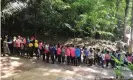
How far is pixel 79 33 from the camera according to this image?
1046 inches

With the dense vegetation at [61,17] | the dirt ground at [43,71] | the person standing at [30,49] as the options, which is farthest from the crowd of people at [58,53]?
the dense vegetation at [61,17]

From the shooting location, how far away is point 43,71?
619 inches

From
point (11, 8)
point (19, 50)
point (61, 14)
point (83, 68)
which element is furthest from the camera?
point (61, 14)

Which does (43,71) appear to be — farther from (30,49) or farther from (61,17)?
(61,17)

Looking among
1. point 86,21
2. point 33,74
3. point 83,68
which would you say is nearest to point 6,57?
point 33,74

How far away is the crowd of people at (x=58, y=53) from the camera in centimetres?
1780

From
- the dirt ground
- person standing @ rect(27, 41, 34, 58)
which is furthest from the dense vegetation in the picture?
the dirt ground

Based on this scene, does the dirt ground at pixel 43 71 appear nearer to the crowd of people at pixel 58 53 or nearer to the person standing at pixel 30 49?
the crowd of people at pixel 58 53

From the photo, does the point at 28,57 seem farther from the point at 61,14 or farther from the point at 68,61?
the point at 61,14

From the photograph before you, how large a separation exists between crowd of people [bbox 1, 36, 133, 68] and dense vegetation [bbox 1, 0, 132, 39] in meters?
4.47

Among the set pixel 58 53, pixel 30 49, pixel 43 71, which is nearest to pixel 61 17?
pixel 30 49

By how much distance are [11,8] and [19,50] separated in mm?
5081

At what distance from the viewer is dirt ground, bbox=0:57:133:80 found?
14666 millimetres

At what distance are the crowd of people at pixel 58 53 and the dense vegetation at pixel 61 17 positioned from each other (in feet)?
14.7
